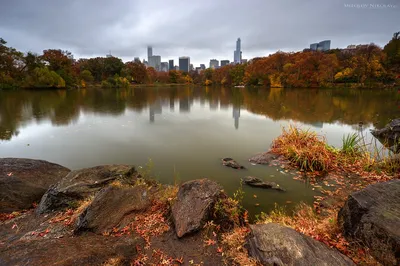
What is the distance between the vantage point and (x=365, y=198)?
3.24 m

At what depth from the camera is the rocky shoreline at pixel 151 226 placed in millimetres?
2680

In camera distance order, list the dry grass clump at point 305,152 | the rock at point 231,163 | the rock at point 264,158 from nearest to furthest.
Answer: the dry grass clump at point 305,152 < the rock at point 231,163 < the rock at point 264,158

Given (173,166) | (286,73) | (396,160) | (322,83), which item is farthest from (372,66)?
(173,166)

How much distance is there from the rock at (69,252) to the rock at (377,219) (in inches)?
130

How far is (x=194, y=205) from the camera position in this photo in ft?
13.0

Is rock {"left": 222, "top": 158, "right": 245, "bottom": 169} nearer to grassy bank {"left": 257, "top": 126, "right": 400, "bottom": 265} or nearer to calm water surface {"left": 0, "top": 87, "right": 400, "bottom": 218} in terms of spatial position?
calm water surface {"left": 0, "top": 87, "right": 400, "bottom": 218}

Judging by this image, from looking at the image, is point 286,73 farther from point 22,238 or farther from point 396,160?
point 22,238

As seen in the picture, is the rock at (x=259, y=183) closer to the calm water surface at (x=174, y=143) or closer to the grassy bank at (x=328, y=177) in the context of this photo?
the calm water surface at (x=174, y=143)

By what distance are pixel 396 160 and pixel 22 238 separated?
894cm

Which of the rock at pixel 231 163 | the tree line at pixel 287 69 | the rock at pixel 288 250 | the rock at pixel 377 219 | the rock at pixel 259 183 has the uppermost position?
the tree line at pixel 287 69

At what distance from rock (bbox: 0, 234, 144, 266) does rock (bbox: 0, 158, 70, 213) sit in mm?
2341

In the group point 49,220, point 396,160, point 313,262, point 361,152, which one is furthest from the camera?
point 361,152

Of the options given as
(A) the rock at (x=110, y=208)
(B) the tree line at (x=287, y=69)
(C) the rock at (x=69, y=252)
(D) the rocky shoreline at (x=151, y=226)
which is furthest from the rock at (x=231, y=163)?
Result: (B) the tree line at (x=287, y=69)

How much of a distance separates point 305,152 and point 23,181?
7.72m
